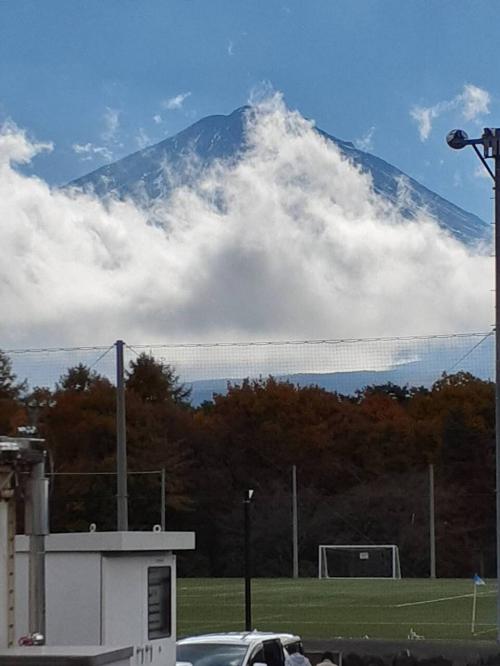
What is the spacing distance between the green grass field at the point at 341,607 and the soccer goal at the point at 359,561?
2.94 ft

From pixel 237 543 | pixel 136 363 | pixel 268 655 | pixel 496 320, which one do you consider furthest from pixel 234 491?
pixel 268 655

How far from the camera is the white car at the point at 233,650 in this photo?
14.2m

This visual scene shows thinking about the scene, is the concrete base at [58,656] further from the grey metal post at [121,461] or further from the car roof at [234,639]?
the grey metal post at [121,461]

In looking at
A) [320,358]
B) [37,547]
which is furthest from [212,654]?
[320,358]

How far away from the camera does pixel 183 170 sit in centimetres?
4291

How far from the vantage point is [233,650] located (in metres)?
14.4

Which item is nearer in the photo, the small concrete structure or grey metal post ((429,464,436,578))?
the small concrete structure

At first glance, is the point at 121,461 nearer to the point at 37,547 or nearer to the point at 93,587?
the point at 93,587

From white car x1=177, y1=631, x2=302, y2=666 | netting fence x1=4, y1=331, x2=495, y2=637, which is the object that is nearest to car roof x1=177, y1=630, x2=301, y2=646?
white car x1=177, y1=631, x2=302, y2=666

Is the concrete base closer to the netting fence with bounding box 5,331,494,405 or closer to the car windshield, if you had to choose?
the car windshield

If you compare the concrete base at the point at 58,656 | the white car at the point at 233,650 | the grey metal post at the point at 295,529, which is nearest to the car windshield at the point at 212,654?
the white car at the point at 233,650

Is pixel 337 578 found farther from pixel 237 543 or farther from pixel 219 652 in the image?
pixel 219 652

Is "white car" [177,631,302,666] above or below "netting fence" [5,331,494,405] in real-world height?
below

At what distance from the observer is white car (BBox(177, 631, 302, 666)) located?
1420 cm
